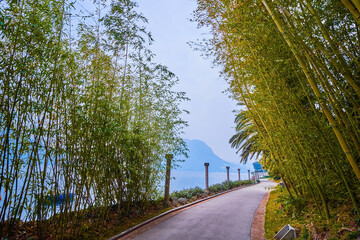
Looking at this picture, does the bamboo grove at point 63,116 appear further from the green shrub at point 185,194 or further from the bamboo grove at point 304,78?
the green shrub at point 185,194

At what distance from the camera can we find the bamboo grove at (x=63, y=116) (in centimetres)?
230

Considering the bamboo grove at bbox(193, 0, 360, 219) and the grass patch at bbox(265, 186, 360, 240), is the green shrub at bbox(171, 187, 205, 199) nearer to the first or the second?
the grass patch at bbox(265, 186, 360, 240)

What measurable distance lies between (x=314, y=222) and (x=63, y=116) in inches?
151

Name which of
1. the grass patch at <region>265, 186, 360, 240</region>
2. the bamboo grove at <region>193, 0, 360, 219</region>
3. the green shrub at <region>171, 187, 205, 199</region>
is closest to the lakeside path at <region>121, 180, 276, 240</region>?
the grass patch at <region>265, 186, 360, 240</region>

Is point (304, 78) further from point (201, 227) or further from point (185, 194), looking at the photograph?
point (185, 194)

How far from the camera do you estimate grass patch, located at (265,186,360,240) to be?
6.30 ft

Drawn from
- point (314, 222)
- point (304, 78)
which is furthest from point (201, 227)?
point (304, 78)

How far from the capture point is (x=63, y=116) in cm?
295

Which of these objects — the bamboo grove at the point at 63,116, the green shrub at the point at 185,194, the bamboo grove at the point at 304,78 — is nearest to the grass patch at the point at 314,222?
the bamboo grove at the point at 304,78

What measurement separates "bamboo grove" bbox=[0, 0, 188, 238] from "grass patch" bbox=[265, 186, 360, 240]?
2.83 m

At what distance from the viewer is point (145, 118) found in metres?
4.61

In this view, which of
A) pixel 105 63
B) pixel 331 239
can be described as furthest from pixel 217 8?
pixel 331 239

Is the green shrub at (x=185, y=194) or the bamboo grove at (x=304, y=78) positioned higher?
the bamboo grove at (x=304, y=78)

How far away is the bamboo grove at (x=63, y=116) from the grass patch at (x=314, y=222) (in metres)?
2.83
